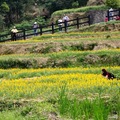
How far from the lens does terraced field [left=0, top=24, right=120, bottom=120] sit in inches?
388

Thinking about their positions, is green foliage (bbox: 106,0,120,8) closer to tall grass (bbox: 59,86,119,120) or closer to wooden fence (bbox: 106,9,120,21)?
wooden fence (bbox: 106,9,120,21)

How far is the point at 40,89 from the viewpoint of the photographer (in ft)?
42.2

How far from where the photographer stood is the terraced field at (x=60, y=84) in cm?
986

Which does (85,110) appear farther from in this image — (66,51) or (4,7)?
(4,7)

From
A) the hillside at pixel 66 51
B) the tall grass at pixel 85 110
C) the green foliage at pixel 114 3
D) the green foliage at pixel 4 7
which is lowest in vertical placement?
the green foliage at pixel 4 7

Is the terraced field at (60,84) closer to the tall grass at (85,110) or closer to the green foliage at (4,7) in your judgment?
the tall grass at (85,110)

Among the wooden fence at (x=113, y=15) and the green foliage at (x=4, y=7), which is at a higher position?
the wooden fence at (x=113, y=15)

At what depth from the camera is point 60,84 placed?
14.0m

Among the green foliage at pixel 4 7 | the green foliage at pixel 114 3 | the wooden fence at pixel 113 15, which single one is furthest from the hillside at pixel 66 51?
the green foliage at pixel 4 7

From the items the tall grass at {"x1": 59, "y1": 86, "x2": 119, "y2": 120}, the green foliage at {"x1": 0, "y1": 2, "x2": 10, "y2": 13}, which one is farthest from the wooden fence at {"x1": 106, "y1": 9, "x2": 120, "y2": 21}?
the tall grass at {"x1": 59, "y1": 86, "x2": 119, "y2": 120}

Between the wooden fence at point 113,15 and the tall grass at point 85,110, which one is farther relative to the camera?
the wooden fence at point 113,15

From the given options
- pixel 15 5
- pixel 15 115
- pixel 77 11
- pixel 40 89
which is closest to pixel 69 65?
pixel 40 89

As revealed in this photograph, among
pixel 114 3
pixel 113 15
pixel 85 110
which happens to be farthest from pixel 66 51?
pixel 114 3

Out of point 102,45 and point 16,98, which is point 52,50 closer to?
point 102,45
